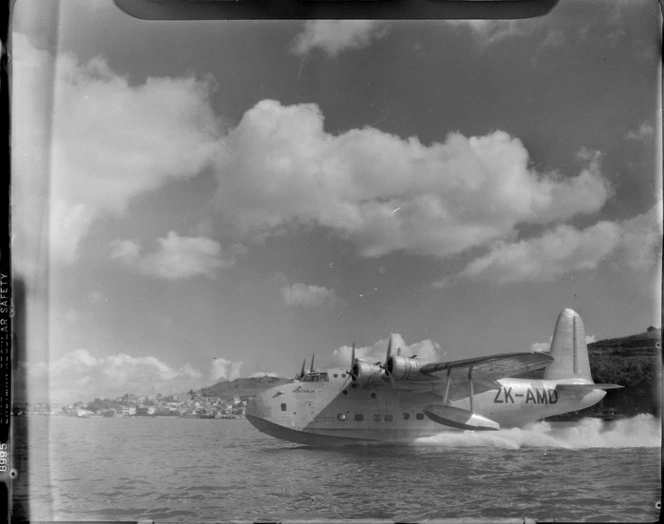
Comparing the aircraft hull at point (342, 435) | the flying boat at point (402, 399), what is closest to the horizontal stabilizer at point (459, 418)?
the flying boat at point (402, 399)

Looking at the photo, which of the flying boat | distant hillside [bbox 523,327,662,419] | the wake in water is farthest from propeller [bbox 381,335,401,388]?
distant hillside [bbox 523,327,662,419]

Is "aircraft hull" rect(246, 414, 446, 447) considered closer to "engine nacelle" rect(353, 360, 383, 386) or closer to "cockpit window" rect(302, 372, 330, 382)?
"cockpit window" rect(302, 372, 330, 382)

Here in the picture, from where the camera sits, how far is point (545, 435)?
40.6 ft

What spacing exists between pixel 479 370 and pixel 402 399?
68.3 inches

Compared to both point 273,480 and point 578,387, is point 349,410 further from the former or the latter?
point 578,387

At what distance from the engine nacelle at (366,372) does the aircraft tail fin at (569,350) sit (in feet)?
10.5

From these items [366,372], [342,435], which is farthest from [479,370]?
[342,435]

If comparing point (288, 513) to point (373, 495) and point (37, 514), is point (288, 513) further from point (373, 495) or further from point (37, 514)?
point (37, 514)

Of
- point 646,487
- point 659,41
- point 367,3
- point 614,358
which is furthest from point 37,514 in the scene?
point 614,358

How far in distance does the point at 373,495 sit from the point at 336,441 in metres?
4.36

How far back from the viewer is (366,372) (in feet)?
36.1

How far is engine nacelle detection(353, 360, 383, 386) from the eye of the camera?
433 inches

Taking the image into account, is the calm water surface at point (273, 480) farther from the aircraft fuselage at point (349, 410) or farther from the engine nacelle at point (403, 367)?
the engine nacelle at point (403, 367)

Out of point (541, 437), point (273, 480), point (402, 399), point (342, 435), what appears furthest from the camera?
point (541, 437)
